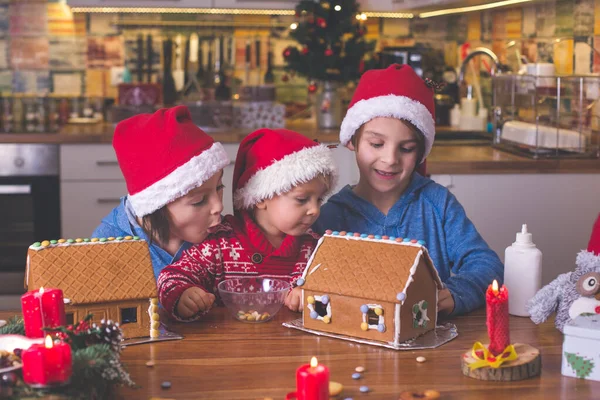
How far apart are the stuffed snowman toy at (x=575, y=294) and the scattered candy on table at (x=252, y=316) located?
0.47 metres

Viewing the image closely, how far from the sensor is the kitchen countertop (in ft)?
9.36

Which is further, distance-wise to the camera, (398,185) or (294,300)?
(398,185)

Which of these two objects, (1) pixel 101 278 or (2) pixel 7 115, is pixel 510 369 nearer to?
(1) pixel 101 278

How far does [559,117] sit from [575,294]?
5.29 feet

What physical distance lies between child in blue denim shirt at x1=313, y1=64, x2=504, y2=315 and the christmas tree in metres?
1.72

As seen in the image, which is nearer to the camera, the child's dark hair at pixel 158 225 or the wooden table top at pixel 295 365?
the wooden table top at pixel 295 365

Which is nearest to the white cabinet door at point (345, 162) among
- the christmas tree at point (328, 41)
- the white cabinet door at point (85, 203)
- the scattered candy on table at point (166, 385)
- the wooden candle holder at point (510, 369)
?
the christmas tree at point (328, 41)

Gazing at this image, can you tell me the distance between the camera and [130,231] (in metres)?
1.87

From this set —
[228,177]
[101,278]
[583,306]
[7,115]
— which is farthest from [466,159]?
[7,115]

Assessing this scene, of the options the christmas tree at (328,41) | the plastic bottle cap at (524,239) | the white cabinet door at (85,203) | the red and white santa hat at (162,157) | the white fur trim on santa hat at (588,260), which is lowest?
the white cabinet door at (85,203)

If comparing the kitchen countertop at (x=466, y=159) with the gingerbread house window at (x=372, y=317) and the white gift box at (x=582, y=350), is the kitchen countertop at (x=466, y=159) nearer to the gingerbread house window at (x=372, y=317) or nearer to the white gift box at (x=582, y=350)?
the gingerbread house window at (x=372, y=317)

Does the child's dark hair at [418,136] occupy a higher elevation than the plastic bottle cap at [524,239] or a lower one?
higher

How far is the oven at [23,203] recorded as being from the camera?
12.0 feet

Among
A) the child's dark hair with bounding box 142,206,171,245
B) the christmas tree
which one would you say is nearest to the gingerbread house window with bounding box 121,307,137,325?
the child's dark hair with bounding box 142,206,171,245
